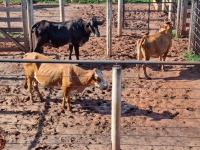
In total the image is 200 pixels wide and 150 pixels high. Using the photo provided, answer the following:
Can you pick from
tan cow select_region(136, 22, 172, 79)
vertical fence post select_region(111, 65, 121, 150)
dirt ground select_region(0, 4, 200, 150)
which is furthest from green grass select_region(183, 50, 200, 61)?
vertical fence post select_region(111, 65, 121, 150)

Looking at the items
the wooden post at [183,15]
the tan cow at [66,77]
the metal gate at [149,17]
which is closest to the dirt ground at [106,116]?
the tan cow at [66,77]

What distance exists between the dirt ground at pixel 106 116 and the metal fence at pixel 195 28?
1.27 meters

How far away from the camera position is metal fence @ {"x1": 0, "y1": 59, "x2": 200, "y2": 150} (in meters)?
7.95

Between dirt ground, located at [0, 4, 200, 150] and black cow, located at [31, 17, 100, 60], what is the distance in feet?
2.79

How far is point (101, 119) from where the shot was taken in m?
8.94

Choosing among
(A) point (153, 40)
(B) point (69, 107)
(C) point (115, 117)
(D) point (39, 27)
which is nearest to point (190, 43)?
(A) point (153, 40)

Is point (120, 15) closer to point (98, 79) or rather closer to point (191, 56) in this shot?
point (191, 56)

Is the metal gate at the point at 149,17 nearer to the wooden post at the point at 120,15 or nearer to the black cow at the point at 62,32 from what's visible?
the wooden post at the point at 120,15

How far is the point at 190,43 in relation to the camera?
516 inches

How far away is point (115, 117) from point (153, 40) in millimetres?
5922

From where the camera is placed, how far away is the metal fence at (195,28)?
41.7 ft

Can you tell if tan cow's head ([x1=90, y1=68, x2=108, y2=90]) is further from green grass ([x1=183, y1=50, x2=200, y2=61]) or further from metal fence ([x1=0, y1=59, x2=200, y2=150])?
green grass ([x1=183, y1=50, x2=200, y2=61])

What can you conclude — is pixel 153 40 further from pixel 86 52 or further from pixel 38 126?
pixel 38 126

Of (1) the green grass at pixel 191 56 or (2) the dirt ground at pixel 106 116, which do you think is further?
(1) the green grass at pixel 191 56
